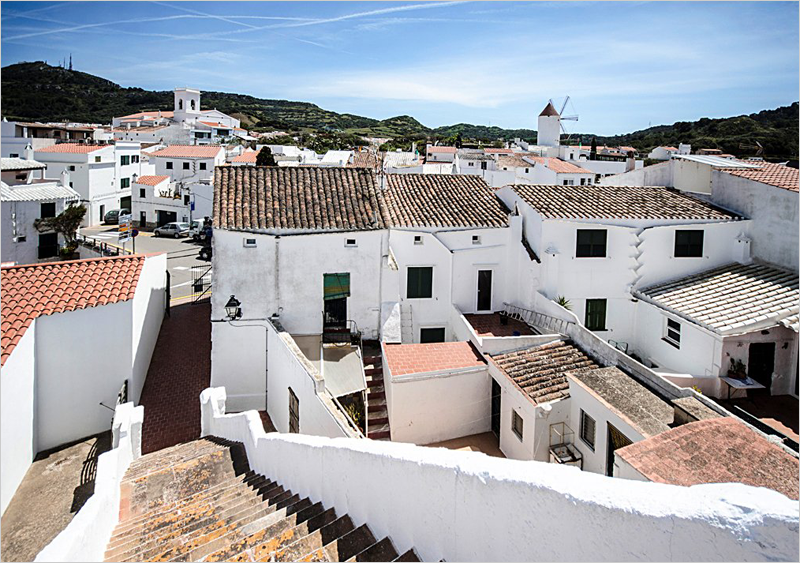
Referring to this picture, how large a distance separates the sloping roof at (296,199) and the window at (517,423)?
6989 millimetres

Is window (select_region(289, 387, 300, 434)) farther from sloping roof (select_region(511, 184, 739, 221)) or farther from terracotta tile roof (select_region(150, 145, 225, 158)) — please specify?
terracotta tile roof (select_region(150, 145, 225, 158))

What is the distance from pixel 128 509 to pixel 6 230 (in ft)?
93.8

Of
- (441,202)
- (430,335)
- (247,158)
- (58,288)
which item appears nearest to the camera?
(58,288)

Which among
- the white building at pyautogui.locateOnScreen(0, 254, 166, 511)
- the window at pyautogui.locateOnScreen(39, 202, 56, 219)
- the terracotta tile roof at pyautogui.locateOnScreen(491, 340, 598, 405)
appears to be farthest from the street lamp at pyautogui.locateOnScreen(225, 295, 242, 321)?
the window at pyautogui.locateOnScreen(39, 202, 56, 219)

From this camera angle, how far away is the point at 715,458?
865cm

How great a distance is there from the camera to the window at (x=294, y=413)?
1398 cm

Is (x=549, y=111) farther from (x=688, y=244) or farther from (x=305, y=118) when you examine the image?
(x=305, y=118)

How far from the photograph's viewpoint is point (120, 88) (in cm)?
14850

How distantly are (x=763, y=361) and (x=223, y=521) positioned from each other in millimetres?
14436

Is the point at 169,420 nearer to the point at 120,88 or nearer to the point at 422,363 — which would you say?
the point at 422,363

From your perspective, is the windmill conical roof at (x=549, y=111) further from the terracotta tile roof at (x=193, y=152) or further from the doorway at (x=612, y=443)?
the doorway at (x=612, y=443)

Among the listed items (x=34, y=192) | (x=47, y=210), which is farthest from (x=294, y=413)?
(x=34, y=192)

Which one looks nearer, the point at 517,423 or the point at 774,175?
the point at 517,423

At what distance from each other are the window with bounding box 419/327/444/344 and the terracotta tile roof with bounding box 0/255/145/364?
30.6 feet
